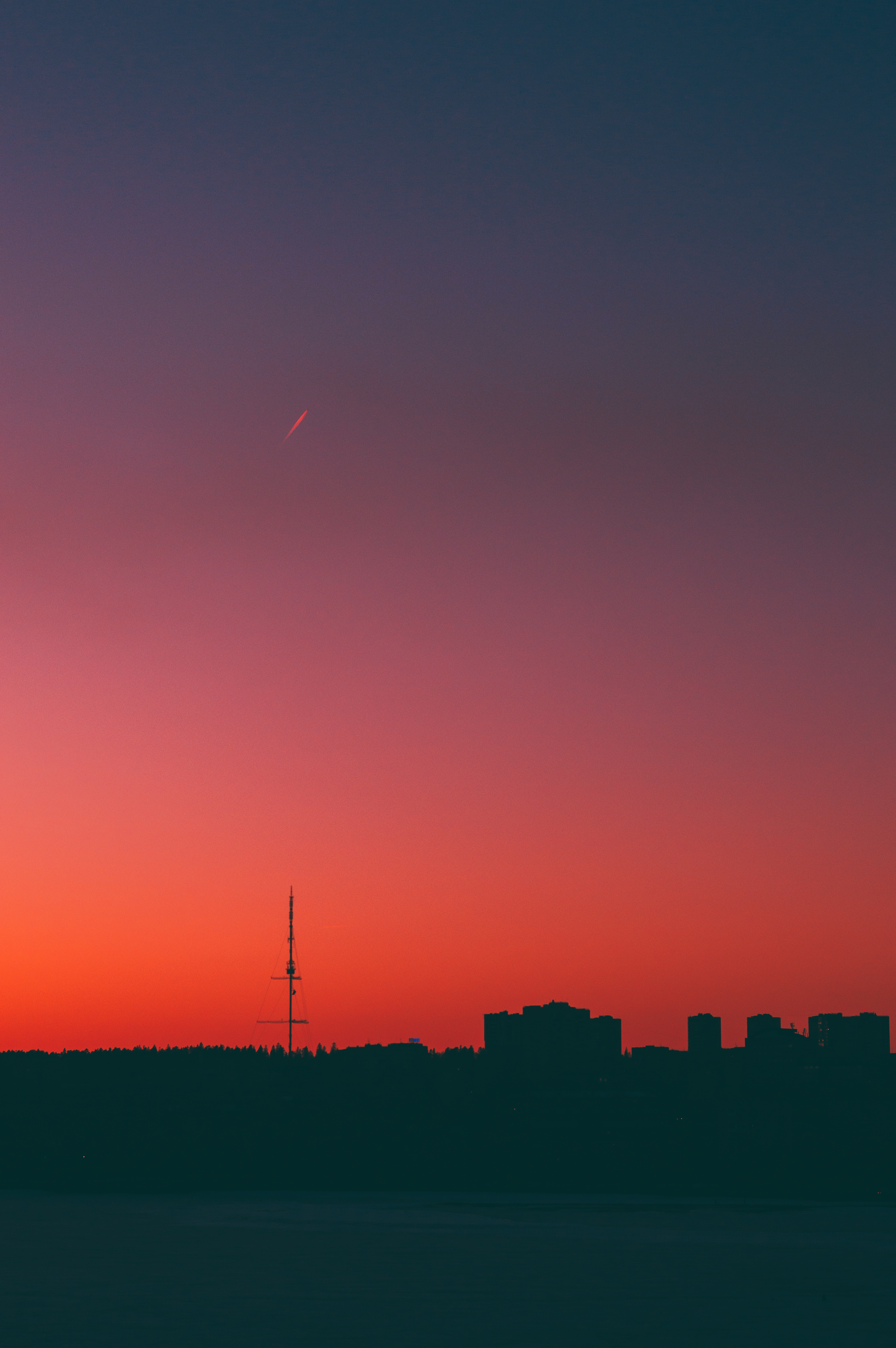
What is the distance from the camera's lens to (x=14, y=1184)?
18362cm

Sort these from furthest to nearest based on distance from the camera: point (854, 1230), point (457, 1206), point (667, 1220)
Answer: point (457, 1206) → point (667, 1220) → point (854, 1230)

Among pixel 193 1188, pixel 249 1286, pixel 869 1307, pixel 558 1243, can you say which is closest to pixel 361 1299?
pixel 249 1286

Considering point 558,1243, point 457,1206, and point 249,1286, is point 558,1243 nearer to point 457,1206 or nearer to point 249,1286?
point 249,1286

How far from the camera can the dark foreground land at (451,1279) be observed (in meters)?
50.0

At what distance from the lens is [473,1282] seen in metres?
64.4

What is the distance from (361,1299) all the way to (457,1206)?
71.5m

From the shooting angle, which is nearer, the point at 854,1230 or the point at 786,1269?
the point at 786,1269

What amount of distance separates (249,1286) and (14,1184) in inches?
5238

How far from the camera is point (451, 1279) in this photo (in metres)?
66.1

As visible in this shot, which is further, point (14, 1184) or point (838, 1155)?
point (838, 1155)

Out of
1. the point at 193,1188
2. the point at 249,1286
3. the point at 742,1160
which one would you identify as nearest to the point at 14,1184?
the point at 193,1188

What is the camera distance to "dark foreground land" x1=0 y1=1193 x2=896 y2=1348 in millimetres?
50031

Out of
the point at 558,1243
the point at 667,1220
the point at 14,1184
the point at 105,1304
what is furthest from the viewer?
the point at 14,1184

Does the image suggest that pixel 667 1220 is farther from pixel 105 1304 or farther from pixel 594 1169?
pixel 594 1169
